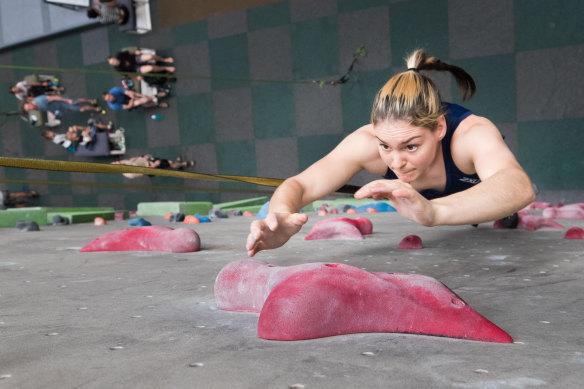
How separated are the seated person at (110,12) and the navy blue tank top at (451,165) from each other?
5207 millimetres

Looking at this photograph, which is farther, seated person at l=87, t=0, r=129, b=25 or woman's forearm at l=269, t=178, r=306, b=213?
seated person at l=87, t=0, r=129, b=25

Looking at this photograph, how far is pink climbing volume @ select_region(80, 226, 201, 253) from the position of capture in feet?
6.34

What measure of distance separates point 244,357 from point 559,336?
513 mm

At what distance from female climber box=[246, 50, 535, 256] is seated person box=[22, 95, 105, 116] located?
562cm

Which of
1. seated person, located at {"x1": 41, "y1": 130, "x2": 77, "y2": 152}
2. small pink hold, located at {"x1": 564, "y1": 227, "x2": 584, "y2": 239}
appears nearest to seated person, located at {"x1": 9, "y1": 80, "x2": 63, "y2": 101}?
seated person, located at {"x1": 41, "y1": 130, "x2": 77, "y2": 152}

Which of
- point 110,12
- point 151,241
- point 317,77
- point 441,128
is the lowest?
point 151,241

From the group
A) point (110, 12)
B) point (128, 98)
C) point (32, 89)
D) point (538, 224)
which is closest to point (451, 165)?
point (538, 224)

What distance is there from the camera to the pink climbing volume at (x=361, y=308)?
2.69 feet

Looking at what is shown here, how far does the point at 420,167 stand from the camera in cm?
145

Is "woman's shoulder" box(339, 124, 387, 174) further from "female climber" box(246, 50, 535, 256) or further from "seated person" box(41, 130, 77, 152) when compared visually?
"seated person" box(41, 130, 77, 152)

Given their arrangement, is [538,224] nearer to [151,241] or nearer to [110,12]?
[151,241]

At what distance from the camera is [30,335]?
2.93 feet

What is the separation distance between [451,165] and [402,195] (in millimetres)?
659

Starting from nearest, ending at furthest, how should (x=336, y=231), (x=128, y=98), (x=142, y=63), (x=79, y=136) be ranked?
(x=336, y=231) → (x=142, y=63) → (x=128, y=98) → (x=79, y=136)
